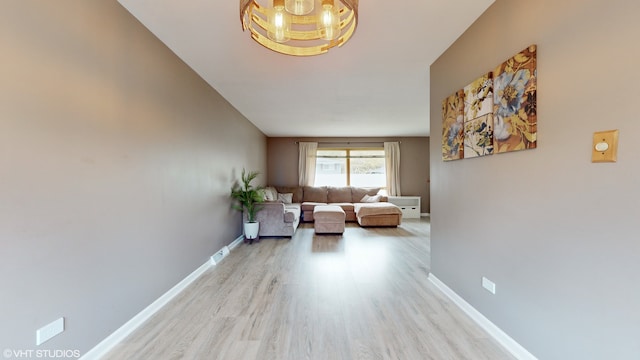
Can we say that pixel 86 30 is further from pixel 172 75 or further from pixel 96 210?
pixel 96 210

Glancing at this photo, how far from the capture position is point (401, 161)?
7.93 m

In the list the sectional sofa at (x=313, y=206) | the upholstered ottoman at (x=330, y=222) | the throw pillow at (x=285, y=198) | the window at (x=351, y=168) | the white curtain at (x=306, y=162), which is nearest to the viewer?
the sectional sofa at (x=313, y=206)

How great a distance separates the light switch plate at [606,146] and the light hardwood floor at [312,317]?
4.34ft

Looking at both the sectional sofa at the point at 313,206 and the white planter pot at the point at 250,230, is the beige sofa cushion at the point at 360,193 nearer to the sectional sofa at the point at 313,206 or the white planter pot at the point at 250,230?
the sectional sofa at the point at 313,206

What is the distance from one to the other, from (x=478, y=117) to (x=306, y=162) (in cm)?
603

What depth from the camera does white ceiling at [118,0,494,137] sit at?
6.46 ft

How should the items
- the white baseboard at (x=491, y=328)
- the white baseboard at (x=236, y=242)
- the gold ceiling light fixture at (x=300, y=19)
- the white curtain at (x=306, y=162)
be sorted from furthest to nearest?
the white curtain at (x=306, y=162) < the white baseboard at (x=236, y=242) < the white baseboard at (x=491, y=328) < the gold ceiling light fixture at (x=300, y=19)

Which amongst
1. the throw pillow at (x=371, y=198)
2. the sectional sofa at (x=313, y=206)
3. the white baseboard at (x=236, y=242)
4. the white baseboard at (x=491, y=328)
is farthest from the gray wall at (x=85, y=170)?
the throw pillow at (x=371, y=198)

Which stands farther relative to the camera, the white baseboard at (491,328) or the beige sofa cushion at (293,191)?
the beige sofa cushion at (293,191)

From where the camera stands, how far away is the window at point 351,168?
802 cm

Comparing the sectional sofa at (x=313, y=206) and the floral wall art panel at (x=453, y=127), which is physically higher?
the floral wall art panel at (x=453, y=127)

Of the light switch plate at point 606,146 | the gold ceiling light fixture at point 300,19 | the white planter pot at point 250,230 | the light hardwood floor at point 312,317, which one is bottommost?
the light hardwood floor at point 312,317

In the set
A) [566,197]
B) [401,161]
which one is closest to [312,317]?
[566,197]

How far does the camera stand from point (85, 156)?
1.62m
